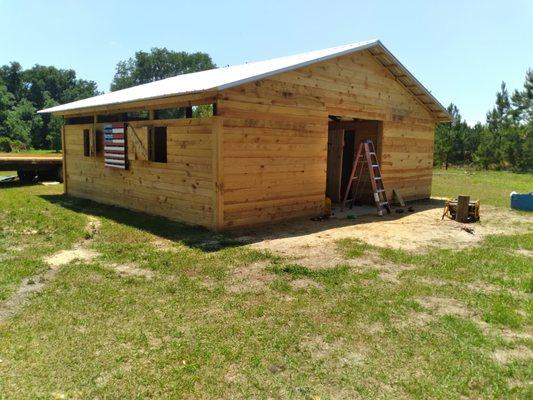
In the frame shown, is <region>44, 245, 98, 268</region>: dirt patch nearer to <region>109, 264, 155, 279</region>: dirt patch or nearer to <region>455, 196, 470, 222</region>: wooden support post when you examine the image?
<region>109, 264, 155, 279</region>: dirt patch

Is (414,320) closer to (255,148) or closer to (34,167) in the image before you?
(255,148)

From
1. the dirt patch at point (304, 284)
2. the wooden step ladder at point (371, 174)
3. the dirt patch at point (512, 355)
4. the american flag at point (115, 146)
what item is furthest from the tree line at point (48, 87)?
the dirt patch at point (512, 355)

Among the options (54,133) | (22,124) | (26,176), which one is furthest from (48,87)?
(26,176)

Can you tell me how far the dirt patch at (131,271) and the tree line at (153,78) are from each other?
1358 centimetres

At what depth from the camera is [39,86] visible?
74562 mm

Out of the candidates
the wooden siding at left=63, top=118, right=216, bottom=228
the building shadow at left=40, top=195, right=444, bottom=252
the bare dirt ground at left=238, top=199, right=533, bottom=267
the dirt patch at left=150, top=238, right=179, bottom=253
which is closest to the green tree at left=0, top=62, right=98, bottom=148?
the wooden siding at left=63, top=118, right=216, bottom=228

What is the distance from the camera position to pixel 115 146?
421 inches

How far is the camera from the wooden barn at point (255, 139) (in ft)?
26.4

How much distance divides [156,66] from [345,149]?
82306mm

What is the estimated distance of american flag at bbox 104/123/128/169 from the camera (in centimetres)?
1034

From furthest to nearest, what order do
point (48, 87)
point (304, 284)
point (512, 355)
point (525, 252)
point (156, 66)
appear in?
point (156, 66)
point (48, 87)
point (525, 252)
point (304, 284)
point (512, 355)

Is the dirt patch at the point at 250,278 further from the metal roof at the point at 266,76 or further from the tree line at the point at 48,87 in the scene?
the tree line at the point at 48,87

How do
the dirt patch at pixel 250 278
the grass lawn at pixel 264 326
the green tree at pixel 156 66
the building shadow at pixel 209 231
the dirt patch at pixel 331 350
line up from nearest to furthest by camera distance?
1. the grass lawn at pixel 264 326
2. the dirt patch at pixel 331 350
3. the dirt patch at pixel 250 278
4. the building shadow at pixel 209 231
5. the green tree at pixel 156 66

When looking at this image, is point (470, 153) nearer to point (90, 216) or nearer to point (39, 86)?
point (90, 216)
